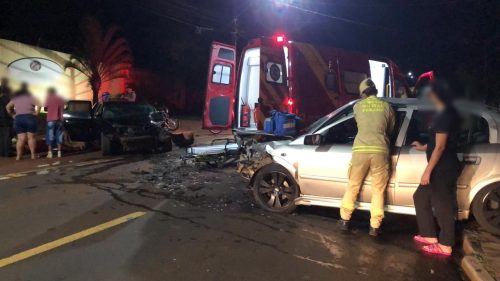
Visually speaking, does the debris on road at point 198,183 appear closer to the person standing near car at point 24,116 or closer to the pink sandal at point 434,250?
the pink sandal at point 434,250

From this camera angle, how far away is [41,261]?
14.1 ft

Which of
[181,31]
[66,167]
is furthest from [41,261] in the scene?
[181,31]

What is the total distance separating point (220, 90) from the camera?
10.5 metres

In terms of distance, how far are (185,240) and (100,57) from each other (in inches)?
855

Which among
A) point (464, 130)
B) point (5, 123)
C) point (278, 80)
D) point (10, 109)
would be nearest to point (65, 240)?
point (464, 130)

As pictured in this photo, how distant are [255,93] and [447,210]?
18.4 feet

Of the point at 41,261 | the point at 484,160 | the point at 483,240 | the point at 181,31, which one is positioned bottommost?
the point at 41,261

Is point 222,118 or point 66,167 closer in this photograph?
point 66,167

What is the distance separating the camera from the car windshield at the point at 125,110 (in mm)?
12180

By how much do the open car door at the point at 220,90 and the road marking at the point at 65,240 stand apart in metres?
4.73

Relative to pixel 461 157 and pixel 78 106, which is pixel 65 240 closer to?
pixel 461 157

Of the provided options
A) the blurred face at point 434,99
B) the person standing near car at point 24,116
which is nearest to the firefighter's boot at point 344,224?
the blurred face at point 434,99

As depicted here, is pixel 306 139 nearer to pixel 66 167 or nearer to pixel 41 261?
pixel 41 261

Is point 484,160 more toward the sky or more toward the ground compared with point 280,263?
more toward the sky
